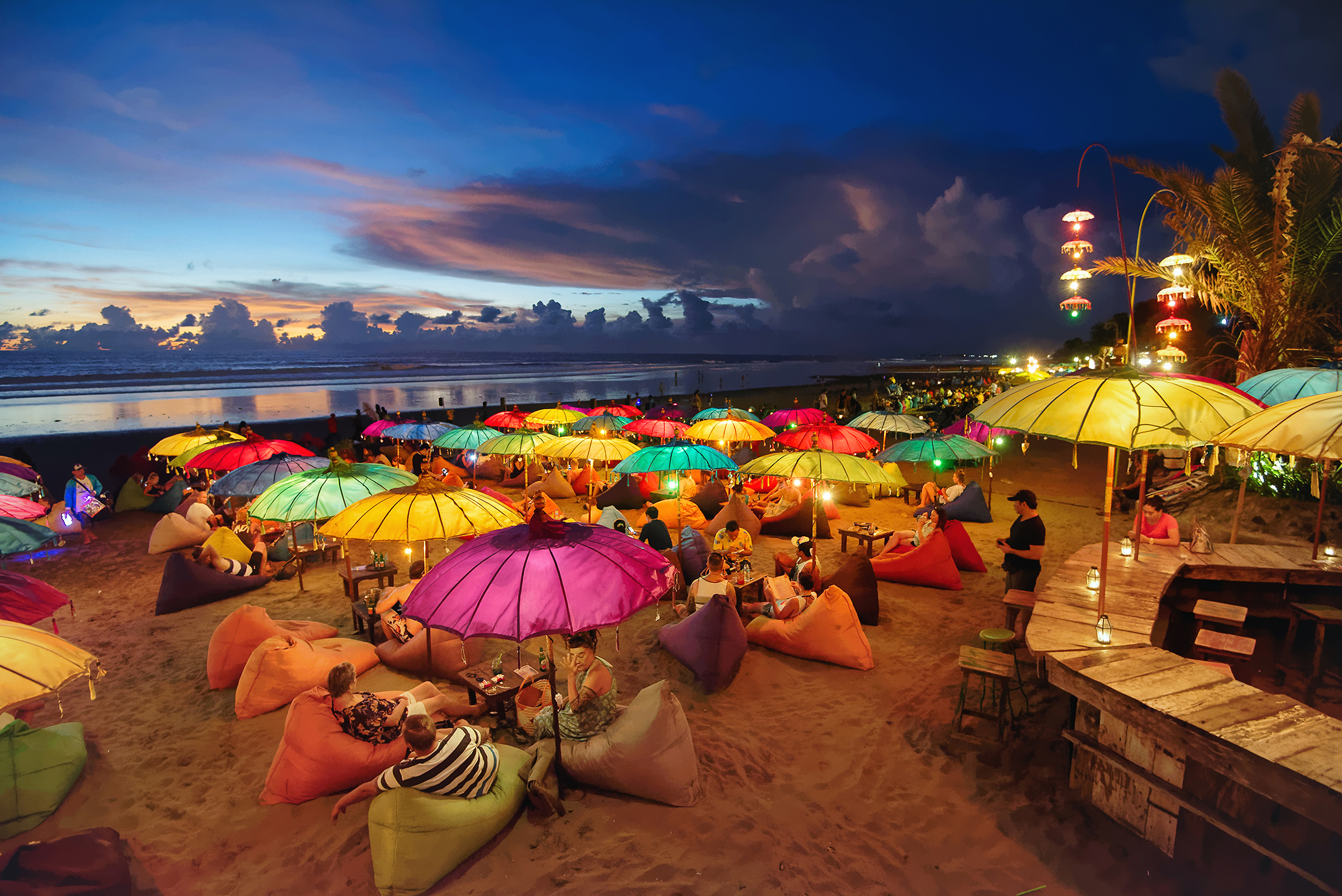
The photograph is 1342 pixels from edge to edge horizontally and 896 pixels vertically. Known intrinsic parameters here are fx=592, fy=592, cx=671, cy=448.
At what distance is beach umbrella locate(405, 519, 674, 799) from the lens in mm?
3613

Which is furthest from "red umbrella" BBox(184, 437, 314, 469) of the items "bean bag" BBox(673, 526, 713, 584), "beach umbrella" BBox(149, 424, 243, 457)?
Result: "bean bag" BBox(673, 526, 713, 584)

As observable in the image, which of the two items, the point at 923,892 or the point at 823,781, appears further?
the point at 823,781

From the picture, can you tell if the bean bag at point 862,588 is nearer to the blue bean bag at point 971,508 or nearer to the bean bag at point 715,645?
the bean bag at point 715,645

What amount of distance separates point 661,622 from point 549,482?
7.93 meters

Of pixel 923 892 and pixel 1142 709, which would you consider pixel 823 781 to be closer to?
pixel 923 892

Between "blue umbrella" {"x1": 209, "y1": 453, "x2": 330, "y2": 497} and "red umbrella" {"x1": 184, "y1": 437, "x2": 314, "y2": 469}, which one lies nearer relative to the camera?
"blue umbrella" {"x1": 209, "y1": 453, "x2": 330, "y2": 497}

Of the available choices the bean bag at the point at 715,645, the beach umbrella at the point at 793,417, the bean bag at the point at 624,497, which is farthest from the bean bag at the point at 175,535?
the beach umbrella at the point at 793,417

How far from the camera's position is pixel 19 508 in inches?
273

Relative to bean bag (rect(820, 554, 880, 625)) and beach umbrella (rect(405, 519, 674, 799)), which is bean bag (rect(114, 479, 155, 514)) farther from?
bean bag (rect(820, 554, 880, 625))

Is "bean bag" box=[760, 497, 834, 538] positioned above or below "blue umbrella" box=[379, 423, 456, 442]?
below

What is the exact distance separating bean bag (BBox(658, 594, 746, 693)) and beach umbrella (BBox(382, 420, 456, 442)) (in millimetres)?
9724

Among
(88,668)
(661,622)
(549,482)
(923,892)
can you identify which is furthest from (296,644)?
(549,482)

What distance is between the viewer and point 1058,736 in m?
5.16

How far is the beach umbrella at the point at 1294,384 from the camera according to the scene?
746 cm
